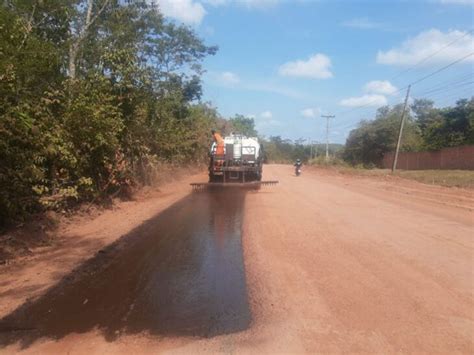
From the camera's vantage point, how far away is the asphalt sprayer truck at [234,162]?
23.8 m

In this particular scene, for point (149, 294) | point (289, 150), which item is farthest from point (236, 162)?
point (289, 150)

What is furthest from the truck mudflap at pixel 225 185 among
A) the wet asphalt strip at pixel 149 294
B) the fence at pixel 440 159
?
the fence at pixel 440 159

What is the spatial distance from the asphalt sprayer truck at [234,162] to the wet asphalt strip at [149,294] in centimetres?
1347

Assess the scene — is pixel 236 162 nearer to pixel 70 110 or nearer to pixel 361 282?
pixel 70 110

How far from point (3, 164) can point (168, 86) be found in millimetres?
25067

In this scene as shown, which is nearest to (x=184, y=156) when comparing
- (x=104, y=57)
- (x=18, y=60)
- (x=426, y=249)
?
(x=104, y=57)

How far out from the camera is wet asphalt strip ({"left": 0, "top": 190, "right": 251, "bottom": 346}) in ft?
16.8

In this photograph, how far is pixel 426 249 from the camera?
8.38 m

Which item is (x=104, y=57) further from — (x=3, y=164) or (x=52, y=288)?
(x=52, y=288)

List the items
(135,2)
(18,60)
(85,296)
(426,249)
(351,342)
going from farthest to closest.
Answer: (135,2), (18,60), (426,249), (85,296), (351,342)

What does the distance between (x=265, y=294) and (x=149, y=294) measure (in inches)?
58.6

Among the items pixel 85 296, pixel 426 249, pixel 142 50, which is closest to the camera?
pixel 85 296

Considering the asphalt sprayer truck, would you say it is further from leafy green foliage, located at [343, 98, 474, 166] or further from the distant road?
leafy green foliage, located at [343, 98, 474, 166]

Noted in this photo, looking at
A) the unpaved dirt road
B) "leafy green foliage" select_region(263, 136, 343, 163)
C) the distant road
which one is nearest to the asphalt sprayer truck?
the distant road
